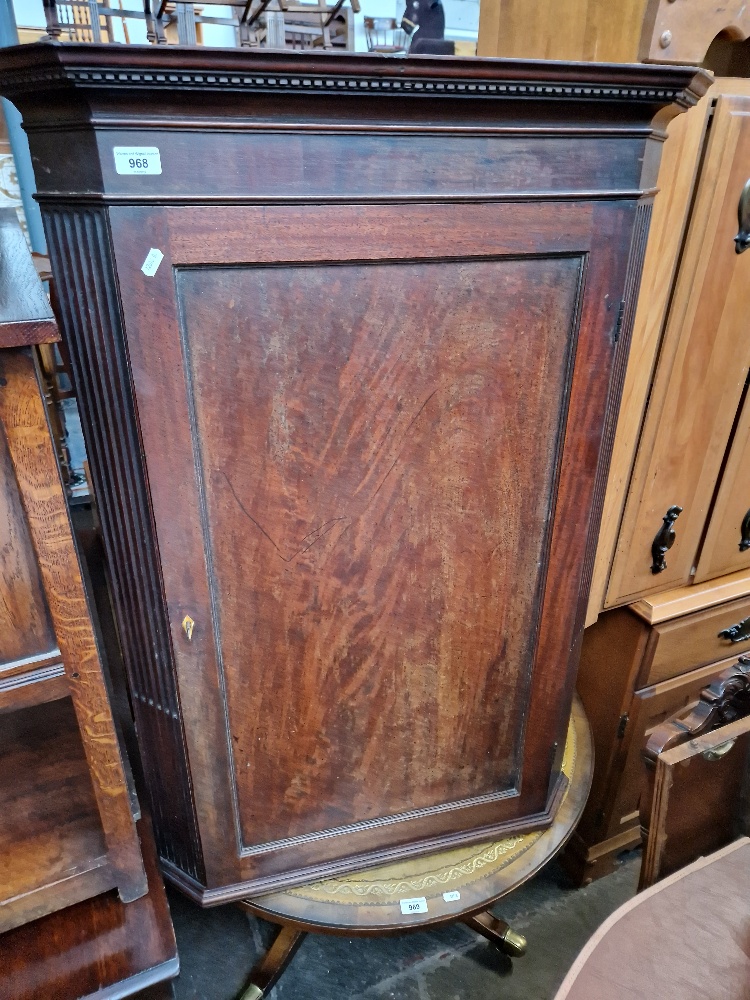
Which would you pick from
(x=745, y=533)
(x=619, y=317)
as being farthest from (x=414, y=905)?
(x=745, y=533)

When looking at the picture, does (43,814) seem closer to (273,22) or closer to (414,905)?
(414,905)

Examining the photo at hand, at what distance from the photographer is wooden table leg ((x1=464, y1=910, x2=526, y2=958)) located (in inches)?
53.7

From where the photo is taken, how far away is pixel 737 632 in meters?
1.42

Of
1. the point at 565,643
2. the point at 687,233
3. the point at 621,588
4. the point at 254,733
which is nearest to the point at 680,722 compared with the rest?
the point at 565,643

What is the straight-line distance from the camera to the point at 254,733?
865 mm

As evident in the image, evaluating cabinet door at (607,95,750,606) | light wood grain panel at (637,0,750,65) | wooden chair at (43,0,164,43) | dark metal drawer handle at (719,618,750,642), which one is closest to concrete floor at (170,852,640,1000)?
dark metal drawer handle at (719,618,750,642)

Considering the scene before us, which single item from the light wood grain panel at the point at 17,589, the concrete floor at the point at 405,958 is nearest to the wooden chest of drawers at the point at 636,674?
the concrete floor at the point at 405,958

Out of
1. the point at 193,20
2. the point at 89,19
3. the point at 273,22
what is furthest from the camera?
the point at 89,19

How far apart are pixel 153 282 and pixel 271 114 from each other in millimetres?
177

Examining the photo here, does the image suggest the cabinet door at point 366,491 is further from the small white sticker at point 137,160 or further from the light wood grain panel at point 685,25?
the light wood grain panel at point 685,25

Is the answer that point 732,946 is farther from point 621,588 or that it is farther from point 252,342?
point 252,342

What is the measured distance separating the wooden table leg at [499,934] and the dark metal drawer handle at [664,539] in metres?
0.78

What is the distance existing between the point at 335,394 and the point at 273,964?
1.12 metres

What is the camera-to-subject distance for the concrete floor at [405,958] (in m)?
1.36
